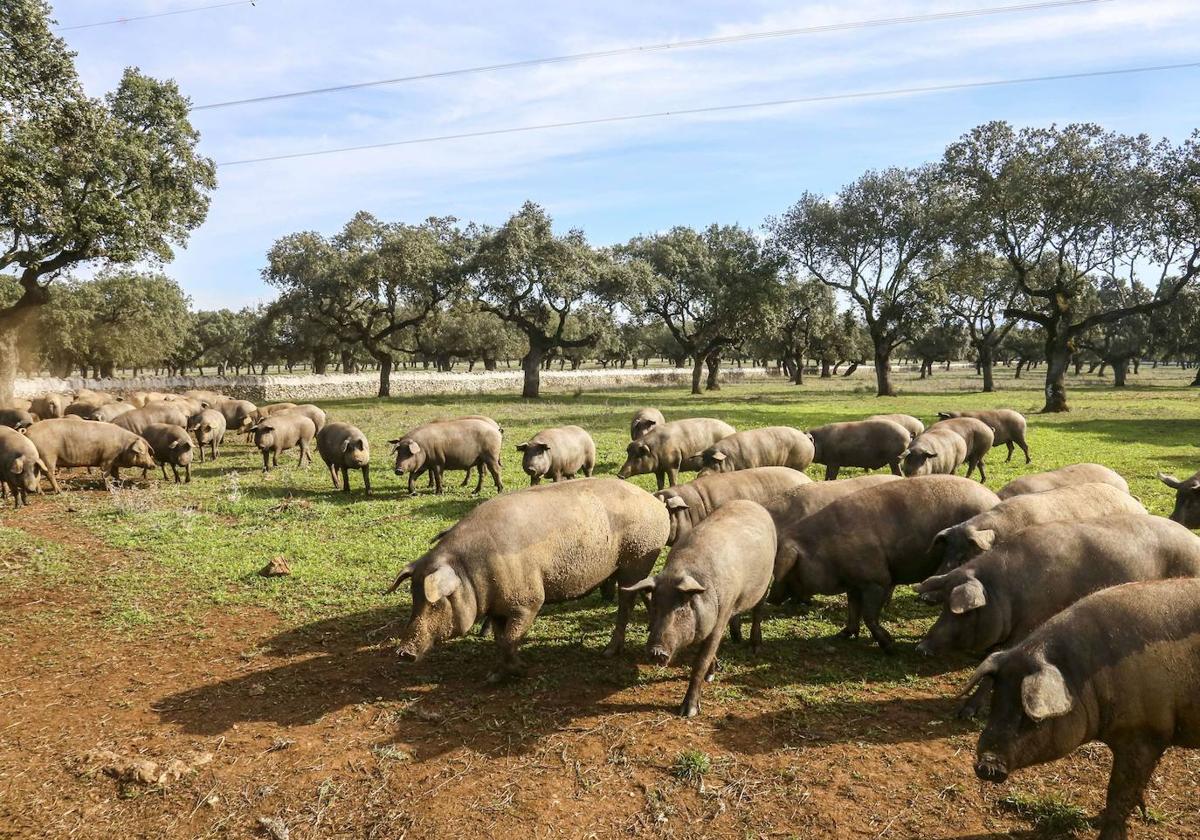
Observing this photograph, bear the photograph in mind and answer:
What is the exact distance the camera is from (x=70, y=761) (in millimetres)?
5406

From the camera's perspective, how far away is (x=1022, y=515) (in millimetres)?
7215

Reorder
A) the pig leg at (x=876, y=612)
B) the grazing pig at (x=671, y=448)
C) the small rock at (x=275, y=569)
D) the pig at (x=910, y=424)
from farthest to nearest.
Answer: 1. the pig at (x=910, y=424)
2. the grazing pig at (x=671, y=448)
3. the small rock at (x=275, y=569)
4. the pig leg at (x=876, y=612)

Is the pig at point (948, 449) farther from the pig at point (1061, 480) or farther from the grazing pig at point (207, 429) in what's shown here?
the grazing pig at point (207, 429)

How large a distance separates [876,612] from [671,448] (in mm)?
8538

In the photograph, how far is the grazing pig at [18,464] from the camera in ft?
45.8

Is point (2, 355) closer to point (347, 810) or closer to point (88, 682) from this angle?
point (88, 682)

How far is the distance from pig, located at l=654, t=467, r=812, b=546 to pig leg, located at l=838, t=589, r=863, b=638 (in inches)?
69.2

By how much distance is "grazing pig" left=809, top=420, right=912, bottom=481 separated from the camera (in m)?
15.5

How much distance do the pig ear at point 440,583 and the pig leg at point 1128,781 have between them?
5.00m

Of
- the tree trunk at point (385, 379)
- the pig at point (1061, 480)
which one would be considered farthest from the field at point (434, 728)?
the tree trunk at point (385, 379)

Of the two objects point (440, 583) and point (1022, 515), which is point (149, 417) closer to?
point (440, 583)

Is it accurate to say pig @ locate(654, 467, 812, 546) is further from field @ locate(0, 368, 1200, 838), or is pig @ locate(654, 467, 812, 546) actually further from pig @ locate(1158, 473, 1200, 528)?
pig @ locate(1158, 473, 1200, 528)

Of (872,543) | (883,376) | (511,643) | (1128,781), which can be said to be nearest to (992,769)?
(1128,781)

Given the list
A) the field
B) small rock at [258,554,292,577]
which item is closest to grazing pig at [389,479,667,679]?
the field
